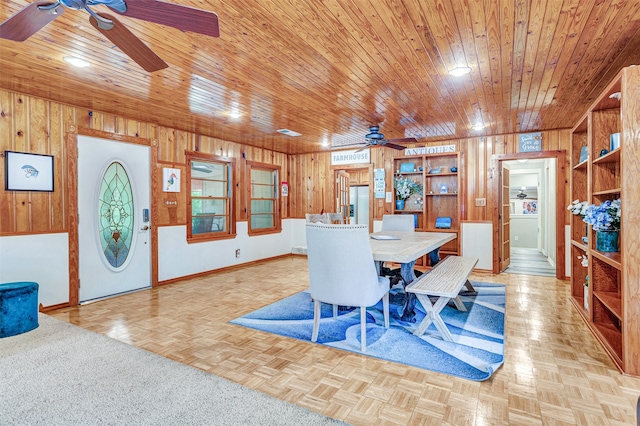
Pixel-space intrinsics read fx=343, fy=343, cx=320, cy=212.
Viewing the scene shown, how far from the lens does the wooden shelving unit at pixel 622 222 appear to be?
2213mm

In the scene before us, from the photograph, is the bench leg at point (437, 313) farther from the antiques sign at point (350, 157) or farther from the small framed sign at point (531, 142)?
the antiques sign at point (350, 157)

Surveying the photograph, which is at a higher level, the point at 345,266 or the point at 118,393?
the point at 345,266

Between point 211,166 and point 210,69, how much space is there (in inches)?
119

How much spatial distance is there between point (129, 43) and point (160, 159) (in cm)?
324

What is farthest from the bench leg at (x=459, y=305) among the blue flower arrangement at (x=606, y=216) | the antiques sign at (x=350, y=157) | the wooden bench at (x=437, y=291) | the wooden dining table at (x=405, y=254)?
the antiques sign at (x=350, y=157)

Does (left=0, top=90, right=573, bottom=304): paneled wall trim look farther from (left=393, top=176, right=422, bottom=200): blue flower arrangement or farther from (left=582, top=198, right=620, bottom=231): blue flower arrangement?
(left=582, top=198, right=620, bottom=231): blue flower arrangement

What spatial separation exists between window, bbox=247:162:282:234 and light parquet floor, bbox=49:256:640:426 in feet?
9.51

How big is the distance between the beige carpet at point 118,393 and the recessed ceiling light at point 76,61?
227 centimetres

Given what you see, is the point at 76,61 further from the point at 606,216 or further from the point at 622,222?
the point at 606,216

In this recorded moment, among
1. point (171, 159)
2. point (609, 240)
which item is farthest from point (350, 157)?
point (609, 240)

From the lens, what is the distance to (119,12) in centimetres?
158

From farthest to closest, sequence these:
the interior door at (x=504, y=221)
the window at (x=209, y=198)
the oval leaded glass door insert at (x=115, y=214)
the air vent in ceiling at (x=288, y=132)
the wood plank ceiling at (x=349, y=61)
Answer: the interior door at (x=504, y=221) < the window at (x=209, y=198) < the air vent in ceiling at (x=288, y=132) < the oval leaded glass door insert at (x=115, y=214) < the wood plank ceiling at (x=349, y=61)

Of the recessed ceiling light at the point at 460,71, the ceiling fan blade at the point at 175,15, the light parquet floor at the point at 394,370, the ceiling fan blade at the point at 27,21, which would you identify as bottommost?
the light parquet floor at the point at 394,370

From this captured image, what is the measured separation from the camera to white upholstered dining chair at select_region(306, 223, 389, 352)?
2543 millimetres
